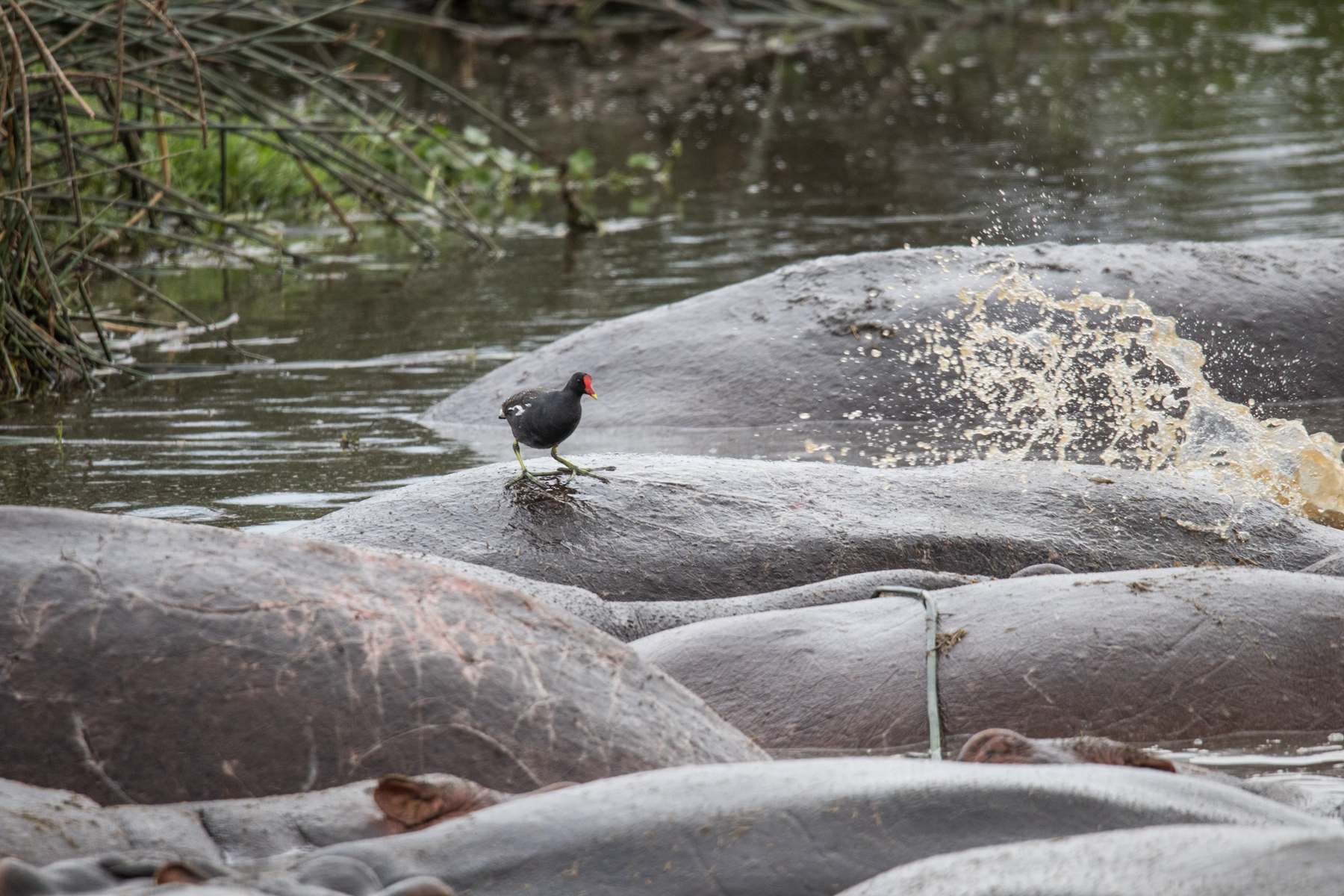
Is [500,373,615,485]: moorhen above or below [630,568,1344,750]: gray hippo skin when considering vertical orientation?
above

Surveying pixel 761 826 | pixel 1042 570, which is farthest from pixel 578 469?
pixel 761 826

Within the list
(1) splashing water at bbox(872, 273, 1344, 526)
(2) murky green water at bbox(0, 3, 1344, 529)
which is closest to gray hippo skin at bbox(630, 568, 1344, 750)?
(1) splashing water at bbox(872, 273, 1344, 526)

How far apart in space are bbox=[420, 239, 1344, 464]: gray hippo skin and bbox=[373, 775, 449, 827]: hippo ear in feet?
14.3

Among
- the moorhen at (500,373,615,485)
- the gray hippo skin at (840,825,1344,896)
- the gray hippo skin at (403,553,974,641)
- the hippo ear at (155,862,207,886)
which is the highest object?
the moorhen at (500,373,615,485)

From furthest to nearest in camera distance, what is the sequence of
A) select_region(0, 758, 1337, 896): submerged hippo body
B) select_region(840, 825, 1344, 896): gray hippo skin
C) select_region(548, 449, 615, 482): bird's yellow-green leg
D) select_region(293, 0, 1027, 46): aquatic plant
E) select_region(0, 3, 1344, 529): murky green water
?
select_region(293, 0, 1027, 46): aquatic plant, select_region(0, 3, 1344, 529): murky green water, select_region(548, 449, 615, 482): bird's yellow-green leg, select_region(0, 758, 1337, 896): submerged hippo body, select_region(840, 825, 1344, 896): gray hippo skin

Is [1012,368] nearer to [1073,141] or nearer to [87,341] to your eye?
[87,341]

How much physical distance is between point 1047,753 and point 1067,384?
4.16 metres

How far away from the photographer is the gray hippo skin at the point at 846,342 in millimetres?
7434

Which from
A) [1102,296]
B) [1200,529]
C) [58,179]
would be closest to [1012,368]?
[1102,296]

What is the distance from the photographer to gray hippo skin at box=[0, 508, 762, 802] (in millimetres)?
3141

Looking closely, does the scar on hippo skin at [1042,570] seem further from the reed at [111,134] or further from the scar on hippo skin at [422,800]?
the reed at [111,134]

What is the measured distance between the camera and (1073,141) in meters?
15.8

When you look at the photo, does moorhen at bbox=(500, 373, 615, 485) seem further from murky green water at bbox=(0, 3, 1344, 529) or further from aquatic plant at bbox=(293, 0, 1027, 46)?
aquatic plant at bbox=(293, 0, 1027, 46)


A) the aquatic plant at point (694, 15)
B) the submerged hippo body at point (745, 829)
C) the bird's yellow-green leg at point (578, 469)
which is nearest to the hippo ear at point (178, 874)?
the submerged hippo body at point (745, 829)
